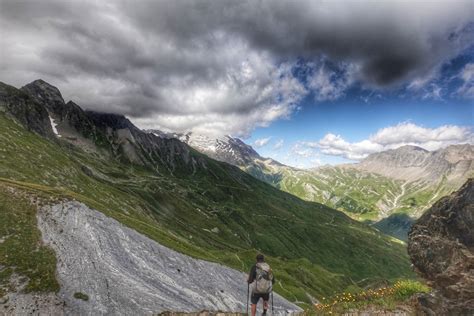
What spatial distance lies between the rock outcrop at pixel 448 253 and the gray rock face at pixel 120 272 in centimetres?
2341

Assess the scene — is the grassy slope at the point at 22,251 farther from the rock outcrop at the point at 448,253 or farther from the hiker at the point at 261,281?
the rock outcrop at the point at 448,253

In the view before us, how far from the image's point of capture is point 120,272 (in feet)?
129

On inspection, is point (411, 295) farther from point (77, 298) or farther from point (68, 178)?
point (68, 178)

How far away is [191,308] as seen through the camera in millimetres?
37906

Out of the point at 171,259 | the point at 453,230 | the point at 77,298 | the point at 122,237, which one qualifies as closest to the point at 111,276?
the point at 77,298

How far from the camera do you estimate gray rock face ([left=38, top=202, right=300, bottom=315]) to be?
32375 mm

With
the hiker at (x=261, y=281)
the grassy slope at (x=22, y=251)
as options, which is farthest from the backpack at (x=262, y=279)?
the grassy slope at (x=22, y=251)

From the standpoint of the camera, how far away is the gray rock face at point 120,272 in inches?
1275

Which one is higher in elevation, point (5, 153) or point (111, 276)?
point (5, 153)

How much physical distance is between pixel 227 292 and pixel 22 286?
34.1 meters

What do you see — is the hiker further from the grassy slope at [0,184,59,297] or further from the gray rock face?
the grassy slope at [0,184,59,297]

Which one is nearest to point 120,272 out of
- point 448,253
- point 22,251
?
point 22,251

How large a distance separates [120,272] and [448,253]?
33430mm

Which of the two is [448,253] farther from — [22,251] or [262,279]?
[22,251]
